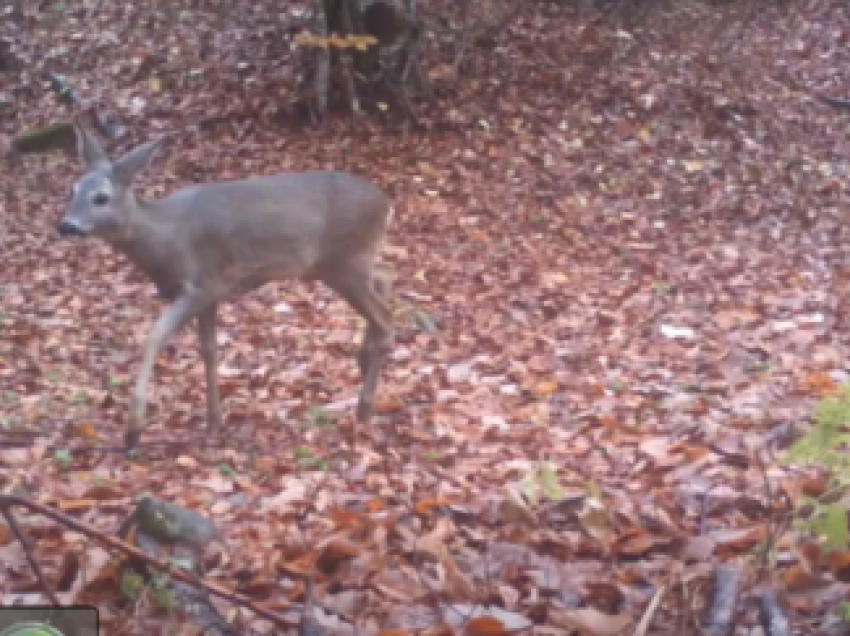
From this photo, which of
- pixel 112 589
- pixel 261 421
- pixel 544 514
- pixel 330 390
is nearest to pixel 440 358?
pixel 330 390

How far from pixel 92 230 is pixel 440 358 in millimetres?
2569

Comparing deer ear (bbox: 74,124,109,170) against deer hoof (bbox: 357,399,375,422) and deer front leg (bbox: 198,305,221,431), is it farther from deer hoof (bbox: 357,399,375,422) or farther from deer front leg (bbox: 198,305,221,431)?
deer hoof (bbox: 357,399,375,422)

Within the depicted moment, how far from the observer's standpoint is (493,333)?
8.20 metres

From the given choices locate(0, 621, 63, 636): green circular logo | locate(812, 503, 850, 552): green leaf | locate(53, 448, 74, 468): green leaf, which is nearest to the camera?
locate(0, 621, 63, 636): green circular logo

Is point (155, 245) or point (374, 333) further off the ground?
point (155, 245)

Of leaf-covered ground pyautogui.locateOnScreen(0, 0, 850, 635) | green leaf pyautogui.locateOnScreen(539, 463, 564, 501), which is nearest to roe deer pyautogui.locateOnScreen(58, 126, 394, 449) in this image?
leaf-covered ground pyautogui.locateOnScreen(0, 0, 850, 635)

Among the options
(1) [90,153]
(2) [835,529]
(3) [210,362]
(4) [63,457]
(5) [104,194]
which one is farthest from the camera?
(3) [210,362]

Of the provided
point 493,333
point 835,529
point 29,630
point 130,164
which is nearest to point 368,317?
point 130,164

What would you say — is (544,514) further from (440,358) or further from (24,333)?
(24,333)

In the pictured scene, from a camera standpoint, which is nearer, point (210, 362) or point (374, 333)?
point (210, 362)

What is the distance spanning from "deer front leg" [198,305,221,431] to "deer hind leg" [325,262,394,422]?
1.86 feet

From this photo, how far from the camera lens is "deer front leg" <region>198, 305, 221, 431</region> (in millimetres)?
6000

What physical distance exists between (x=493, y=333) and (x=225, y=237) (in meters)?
2.63

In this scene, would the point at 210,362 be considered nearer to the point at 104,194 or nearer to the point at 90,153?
the point at 104,194
